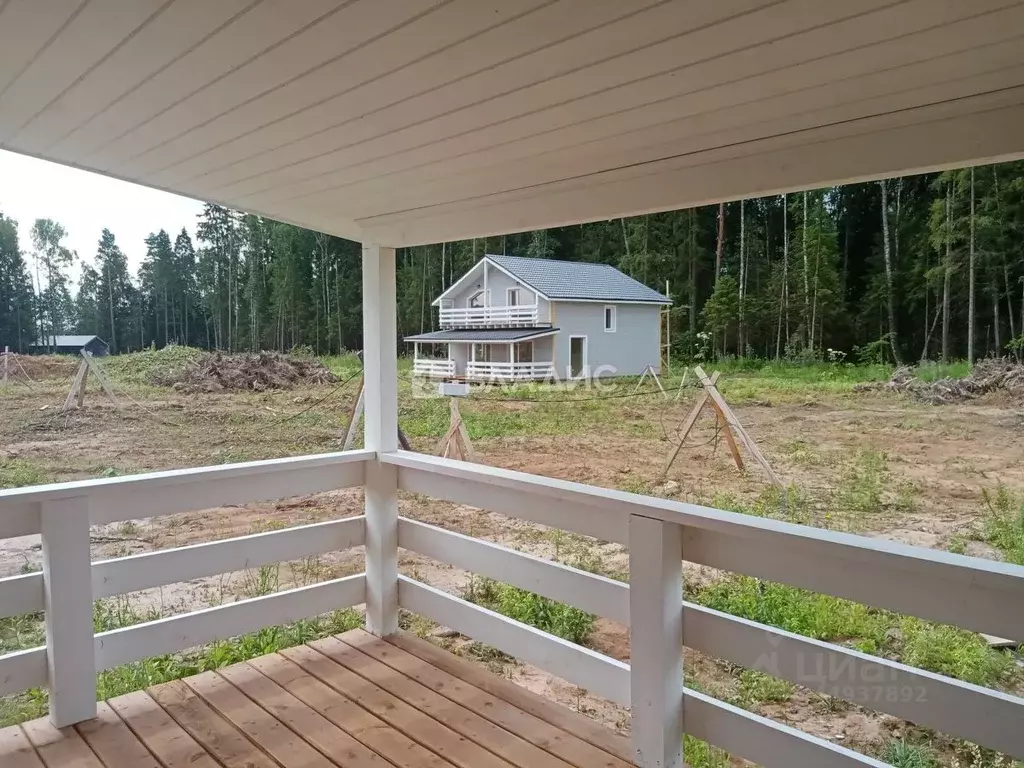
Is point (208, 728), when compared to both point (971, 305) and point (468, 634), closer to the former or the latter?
point (468, 634)

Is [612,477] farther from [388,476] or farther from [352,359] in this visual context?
[352,359]

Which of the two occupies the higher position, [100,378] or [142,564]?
[100,378]

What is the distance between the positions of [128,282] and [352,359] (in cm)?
93

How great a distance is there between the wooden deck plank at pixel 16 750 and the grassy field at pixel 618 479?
8.4 inches

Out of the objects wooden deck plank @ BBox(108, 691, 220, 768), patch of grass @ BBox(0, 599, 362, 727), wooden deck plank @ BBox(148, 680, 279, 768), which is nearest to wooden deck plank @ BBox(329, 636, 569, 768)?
patch of grass @ BBox(0, 599, 362, 727)

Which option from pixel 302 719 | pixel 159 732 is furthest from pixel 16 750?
pixel 302 719

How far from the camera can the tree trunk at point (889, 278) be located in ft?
6.18

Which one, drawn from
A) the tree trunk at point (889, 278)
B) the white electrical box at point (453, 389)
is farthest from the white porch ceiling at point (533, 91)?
the white electrical box at point (453, 389)

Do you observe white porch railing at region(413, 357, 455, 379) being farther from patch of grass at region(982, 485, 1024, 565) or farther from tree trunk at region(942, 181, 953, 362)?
patch of grass at region(982, 485, 1024, 565)

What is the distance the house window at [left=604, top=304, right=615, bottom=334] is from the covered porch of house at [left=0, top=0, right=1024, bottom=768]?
0.98ft

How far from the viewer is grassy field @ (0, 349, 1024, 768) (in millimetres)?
1933

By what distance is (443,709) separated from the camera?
7.23ft

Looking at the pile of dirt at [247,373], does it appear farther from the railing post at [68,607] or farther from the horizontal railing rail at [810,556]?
the horizontal railing rail at [810,556]

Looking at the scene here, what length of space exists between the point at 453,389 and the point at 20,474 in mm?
1602
